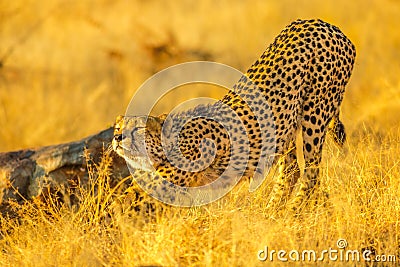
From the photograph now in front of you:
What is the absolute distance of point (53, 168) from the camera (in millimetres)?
6125

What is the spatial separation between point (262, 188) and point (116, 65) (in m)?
6.92

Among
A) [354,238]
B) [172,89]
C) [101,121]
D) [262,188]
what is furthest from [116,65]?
[354,238]

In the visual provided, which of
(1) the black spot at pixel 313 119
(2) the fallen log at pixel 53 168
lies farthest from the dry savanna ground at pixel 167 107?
(1) the black spot at pixel 313 119

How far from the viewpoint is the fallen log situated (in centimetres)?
605

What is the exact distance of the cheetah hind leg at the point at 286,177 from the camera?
5.74 m

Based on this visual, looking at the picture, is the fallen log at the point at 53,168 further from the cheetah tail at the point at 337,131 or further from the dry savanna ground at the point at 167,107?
the cheetah tail at the point at 337,131

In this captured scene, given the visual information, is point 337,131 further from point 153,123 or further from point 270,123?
point 153,123

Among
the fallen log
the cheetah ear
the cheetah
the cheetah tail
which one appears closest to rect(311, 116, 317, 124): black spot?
the cheetah

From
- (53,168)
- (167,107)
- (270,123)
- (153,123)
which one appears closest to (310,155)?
(270,123)

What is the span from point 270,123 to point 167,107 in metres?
5.20

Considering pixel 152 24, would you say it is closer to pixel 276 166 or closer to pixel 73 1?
pixel 73 1

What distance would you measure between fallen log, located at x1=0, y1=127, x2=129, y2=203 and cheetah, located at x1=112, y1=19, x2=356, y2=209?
2.49 feet

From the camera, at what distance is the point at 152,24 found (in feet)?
44.4

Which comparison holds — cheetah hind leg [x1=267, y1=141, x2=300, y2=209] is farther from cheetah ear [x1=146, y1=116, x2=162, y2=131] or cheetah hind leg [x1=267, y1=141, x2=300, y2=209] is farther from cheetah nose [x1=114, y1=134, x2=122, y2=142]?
cheetah nose [x1=114, y1=134, x2=122, y2=142]
